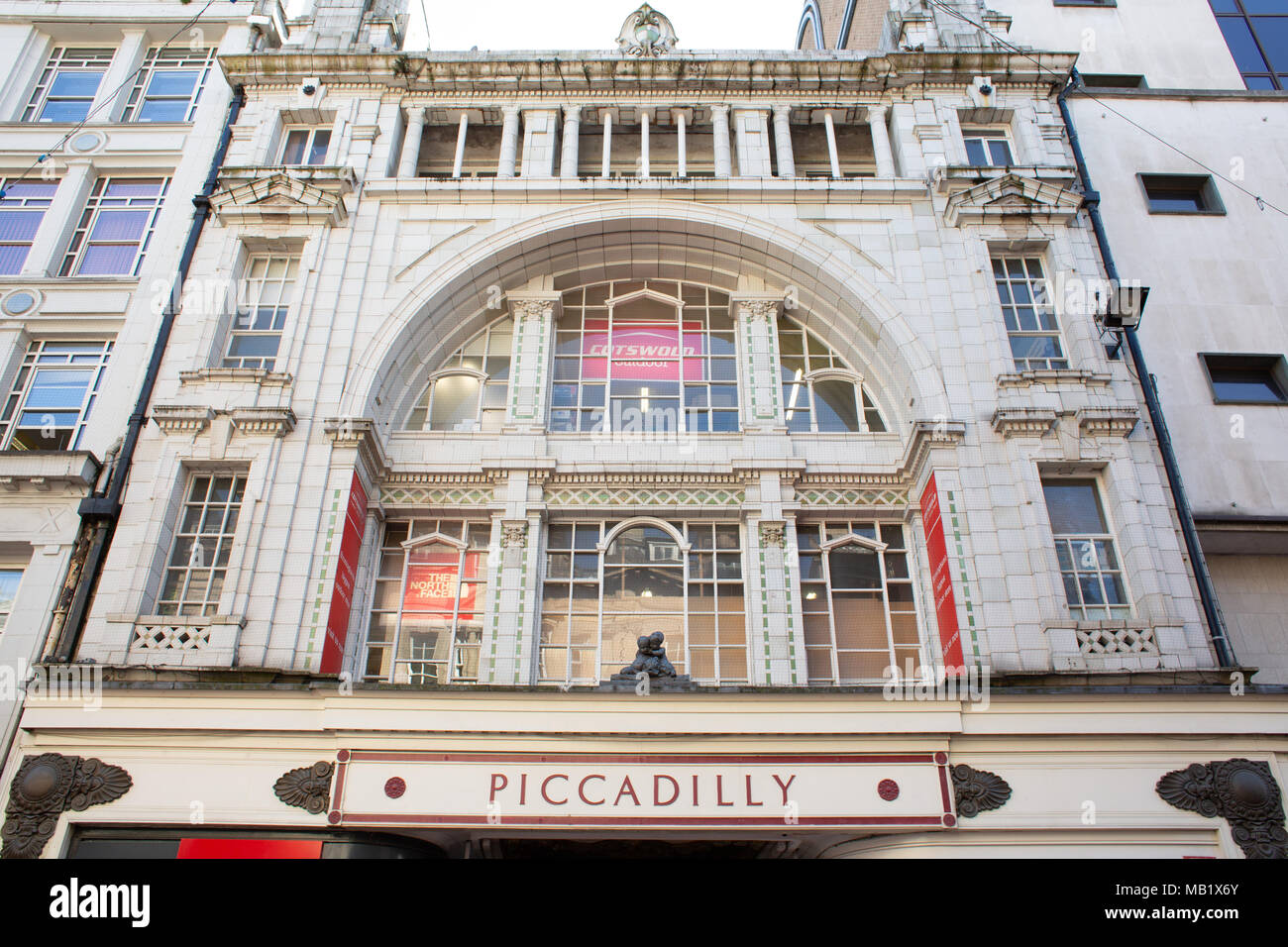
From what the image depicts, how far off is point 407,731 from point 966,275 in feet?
37.5

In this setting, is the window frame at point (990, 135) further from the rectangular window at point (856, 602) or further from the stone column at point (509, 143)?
the stone column at point (509, 143)

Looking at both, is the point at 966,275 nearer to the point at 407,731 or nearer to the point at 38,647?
the point at 407,731

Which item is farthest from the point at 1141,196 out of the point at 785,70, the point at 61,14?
the point at 61,14

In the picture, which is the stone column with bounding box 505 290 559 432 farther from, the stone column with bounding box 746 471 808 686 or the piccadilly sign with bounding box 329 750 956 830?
the piccadilly sign with bounding box 329 750 956 830

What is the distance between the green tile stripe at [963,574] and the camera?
42.3ft

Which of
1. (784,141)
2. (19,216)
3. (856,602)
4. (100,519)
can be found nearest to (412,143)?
(784,141)

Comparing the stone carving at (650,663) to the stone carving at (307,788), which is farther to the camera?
the stone carving at (650,663)

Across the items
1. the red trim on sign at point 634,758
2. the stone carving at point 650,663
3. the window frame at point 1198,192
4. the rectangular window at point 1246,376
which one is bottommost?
the red trim on sign at point 634,758

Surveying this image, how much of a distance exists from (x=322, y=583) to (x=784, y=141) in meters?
11.7

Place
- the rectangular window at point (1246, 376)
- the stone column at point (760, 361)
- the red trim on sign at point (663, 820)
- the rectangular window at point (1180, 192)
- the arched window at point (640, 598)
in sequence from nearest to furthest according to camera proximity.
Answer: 1. the red trim on sign at point (663, 820)
2. the arched window at point (640, 598)
3. the stone column at point (760, 361)
4. the rectangular window at point (1246, 376)
5. the rectangular window at point (1180, 192)

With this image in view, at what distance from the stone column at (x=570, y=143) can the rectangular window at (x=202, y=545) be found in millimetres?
8060

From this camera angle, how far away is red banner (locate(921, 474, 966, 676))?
13.1 metres

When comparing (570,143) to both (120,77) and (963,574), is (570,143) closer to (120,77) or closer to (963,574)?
(120,77)

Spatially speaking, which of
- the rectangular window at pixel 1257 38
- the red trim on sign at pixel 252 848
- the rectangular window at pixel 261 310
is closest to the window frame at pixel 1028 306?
the rectangular window at pixel 1257 38
